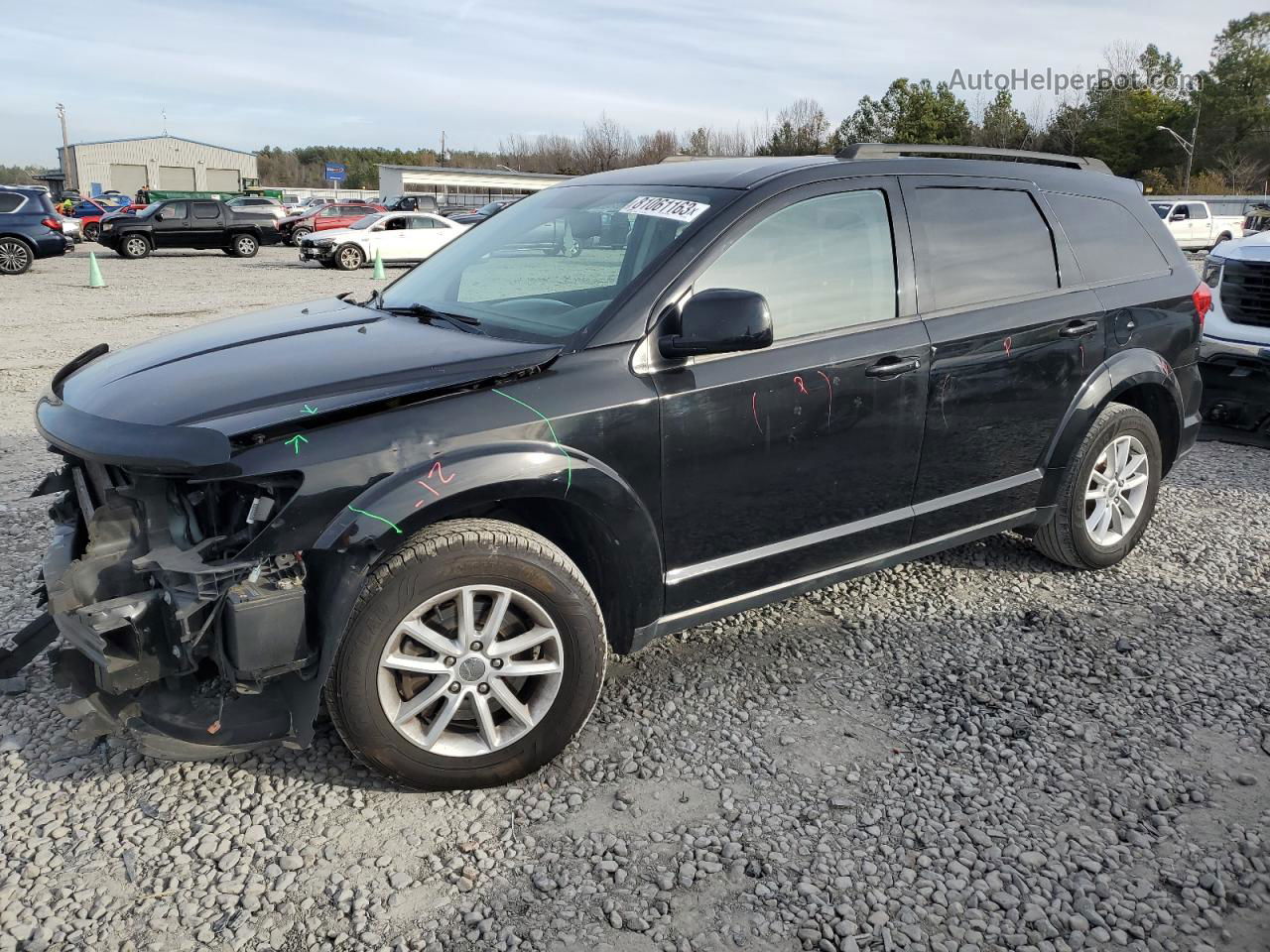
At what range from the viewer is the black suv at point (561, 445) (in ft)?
8.51

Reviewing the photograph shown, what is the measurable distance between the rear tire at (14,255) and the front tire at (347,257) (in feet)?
22.0

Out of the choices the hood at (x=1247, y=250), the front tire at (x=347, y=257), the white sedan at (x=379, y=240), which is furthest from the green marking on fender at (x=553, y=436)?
the front tire at (x=347, y=257)

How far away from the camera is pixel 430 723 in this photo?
115 inches

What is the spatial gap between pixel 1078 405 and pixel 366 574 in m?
3.19

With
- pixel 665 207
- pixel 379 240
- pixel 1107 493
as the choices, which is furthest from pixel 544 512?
pixel 379 240

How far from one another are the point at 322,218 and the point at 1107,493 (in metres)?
31.5

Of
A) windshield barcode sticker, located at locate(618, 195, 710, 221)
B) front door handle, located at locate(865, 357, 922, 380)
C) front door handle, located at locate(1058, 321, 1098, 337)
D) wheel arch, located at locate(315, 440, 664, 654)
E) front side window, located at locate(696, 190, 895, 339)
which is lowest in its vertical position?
wheel arch, located at locate(315, 440, 664, 654)

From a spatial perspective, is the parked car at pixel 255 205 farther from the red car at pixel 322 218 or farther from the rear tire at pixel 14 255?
the rear tire at pixel 14 255

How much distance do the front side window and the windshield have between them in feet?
0.66

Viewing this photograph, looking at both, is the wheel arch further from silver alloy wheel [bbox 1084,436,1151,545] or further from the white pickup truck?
the white pickup truck

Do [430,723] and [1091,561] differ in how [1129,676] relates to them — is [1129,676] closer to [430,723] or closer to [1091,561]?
[1091,561]

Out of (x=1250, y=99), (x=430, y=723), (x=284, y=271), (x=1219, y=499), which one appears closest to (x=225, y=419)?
(x=430, y=723)

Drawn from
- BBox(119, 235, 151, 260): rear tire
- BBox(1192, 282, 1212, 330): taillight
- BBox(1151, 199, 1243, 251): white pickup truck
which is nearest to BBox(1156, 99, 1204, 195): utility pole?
BBox(1151, 199, 1243, 251): white pickup truck

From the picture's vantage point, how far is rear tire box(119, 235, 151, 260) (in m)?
26.9
